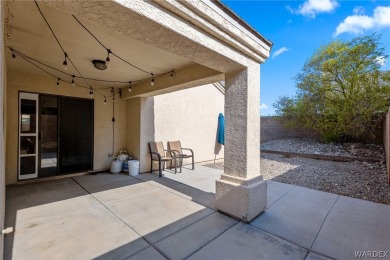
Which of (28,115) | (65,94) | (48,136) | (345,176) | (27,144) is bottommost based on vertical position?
(345,176)

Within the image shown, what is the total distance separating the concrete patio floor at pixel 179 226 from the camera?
7.45 feet

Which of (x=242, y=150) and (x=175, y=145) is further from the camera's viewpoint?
(x=175, y=145)

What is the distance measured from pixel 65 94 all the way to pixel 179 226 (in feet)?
16.8

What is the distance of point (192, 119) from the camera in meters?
7.44

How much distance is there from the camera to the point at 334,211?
3311 millimetres

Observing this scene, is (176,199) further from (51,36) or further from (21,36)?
(21,36)

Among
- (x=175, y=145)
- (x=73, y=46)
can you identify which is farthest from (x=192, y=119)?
(x=73, y=46)

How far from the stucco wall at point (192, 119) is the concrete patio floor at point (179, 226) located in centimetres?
278

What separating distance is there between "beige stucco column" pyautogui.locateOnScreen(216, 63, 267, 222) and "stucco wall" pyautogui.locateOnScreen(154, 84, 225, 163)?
3.61 m

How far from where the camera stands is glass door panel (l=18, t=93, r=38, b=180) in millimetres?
4855

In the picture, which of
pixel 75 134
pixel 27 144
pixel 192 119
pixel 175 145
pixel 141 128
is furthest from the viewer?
pixel 192 119

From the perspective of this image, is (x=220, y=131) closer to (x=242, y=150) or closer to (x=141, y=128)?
(x=141, y=128)

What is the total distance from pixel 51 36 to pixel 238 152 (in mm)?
3457

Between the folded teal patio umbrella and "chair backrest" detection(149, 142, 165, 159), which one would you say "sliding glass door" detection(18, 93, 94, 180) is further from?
the folded teal patio umbrella
